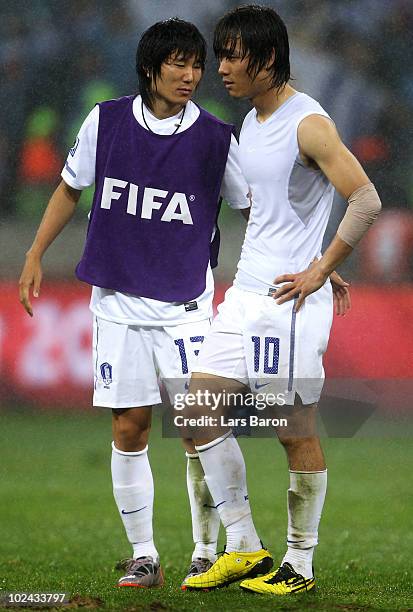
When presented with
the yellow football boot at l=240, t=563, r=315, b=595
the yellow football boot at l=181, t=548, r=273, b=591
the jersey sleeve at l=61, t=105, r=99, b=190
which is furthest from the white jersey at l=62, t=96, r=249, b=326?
the yellow football boot at l=240, t=563, r=315, b=595

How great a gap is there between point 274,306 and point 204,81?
722cm

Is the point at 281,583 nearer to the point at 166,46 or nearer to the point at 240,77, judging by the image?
the point at 240,77

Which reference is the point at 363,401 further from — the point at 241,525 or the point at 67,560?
the point at 241,525

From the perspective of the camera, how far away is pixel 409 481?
912 centimetres

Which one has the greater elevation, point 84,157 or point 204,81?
point 204,81

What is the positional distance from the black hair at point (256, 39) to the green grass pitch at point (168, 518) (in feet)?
6.05

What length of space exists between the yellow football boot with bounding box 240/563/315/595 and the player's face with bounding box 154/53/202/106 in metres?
1.78

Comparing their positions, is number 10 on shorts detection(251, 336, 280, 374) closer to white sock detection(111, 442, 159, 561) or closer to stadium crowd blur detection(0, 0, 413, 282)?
white sock detection(111, 442, 159, 561)

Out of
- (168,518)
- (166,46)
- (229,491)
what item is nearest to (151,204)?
(166,46)

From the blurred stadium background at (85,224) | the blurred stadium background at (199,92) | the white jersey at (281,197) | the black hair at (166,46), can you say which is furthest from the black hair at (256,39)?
the blurred stadium background at (199,92)

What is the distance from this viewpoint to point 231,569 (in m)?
4.23

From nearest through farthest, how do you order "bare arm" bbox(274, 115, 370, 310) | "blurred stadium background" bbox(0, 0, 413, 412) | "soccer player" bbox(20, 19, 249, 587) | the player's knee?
"bare arm" bbox(274, 115, 370, 310), "soccer player" bbox(20, 19, 249, 587), the player's knee, "blurred stadium background" bbox(0, 0, 413, 412)

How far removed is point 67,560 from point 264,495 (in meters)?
2.80

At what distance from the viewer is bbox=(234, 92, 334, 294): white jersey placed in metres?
4.12
